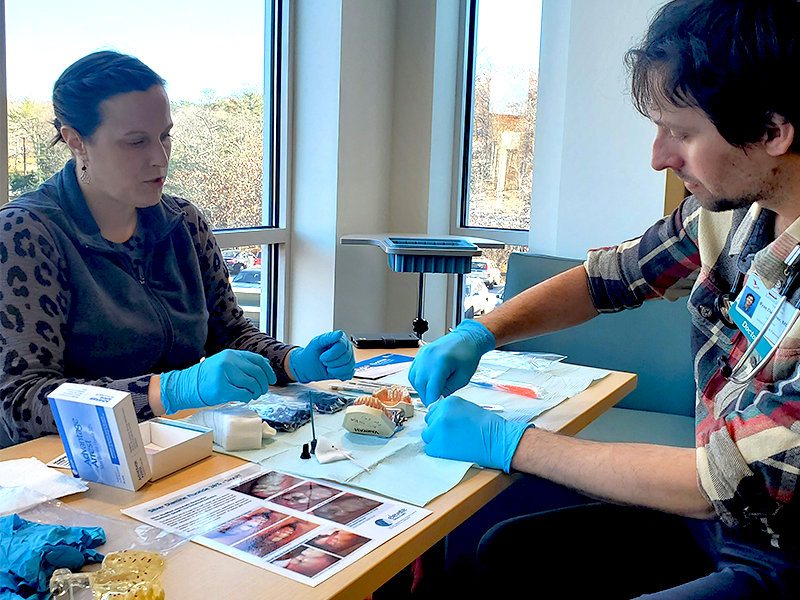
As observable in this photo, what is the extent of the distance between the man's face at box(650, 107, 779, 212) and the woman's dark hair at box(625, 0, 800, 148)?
2 centimetres

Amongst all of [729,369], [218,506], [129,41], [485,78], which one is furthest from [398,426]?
[485,78]

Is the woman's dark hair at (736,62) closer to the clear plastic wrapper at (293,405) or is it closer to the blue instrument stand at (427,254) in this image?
the clear plastic wrapper at (293,405)

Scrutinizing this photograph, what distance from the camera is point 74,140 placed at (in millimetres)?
1551

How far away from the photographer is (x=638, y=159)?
2.62 metres

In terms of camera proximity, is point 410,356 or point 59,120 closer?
point 59,120

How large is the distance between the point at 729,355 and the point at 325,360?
0.77m

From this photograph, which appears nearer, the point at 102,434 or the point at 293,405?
the point at 102,434

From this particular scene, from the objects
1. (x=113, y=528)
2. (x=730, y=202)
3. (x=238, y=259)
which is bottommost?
(x=113, y=528)

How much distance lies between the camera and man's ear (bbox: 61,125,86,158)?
1544 mm

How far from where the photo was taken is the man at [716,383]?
37.7 inches

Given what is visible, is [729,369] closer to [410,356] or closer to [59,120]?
[410,356]

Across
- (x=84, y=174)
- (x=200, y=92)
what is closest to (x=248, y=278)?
(x=200, y=92)

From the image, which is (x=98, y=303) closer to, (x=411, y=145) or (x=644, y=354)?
(x=644, y=354)

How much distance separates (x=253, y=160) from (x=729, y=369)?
6.78 ft
